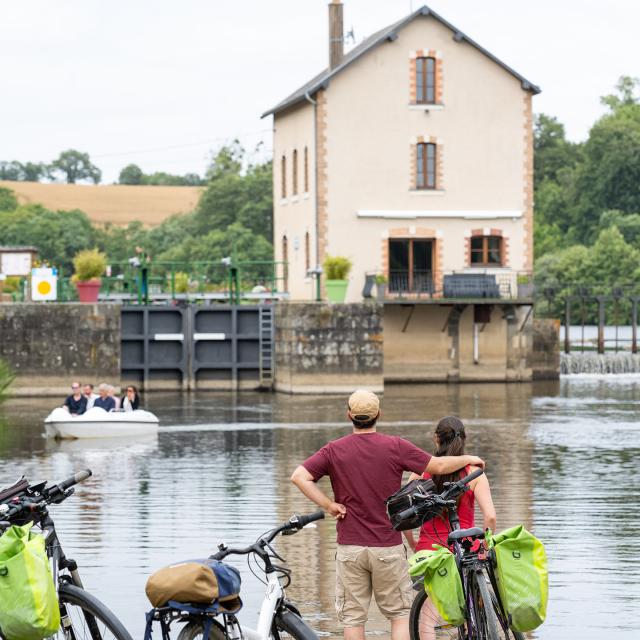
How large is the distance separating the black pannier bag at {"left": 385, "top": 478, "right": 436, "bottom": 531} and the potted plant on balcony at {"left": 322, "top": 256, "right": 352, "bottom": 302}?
35.5 meters

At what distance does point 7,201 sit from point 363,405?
391 feet

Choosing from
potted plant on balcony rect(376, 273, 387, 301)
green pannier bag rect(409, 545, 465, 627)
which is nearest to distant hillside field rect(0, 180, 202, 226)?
potted plant on balcony rect(376, 273, 387, 301)

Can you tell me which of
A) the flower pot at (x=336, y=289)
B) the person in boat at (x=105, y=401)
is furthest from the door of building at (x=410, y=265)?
the person in boat at (x=105, y=401)

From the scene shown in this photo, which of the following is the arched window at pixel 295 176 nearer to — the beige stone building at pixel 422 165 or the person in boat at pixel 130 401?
the beige stone building at pixel 422 165

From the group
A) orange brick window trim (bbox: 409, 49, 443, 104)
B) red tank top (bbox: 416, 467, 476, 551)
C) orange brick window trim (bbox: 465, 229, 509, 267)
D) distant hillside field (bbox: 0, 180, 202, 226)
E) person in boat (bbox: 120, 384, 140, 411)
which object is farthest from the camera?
distant hillside field (bbox: 0, 180, 202, 226)

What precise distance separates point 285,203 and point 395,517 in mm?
44634

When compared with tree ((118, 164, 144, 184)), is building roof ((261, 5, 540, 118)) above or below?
below

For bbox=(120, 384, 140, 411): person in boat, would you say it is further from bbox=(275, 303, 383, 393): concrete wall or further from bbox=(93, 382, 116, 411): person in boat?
bbox=(275, 303, 383, 393): concrete wall

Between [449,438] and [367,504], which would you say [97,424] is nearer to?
[449,438]

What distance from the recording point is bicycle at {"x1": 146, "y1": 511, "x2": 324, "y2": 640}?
21.3 ft

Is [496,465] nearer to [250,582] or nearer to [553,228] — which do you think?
[250,582]

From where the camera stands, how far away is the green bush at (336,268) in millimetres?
43625

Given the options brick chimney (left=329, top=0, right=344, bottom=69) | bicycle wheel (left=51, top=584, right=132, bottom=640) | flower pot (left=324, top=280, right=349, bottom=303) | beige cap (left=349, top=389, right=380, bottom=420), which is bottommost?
bicycle wheel (left=51, top=584, right=132, bottom=640)

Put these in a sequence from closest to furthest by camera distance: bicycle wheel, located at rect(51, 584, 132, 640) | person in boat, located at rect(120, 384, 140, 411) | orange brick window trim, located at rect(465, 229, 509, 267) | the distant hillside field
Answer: bicycle wheel, located at rect(51, 584, 132, 640), person in boat, located at rect(120, 384, 140, 411), orange brick window trim, located at rect(465, 229, 509, 267), the distant hillside field
